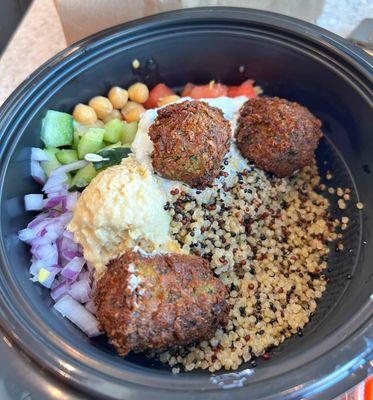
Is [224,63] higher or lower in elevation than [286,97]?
higher

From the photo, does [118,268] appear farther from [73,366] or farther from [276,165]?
[276,165]

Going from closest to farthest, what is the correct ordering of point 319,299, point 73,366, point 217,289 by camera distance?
point 73,366
point 217,289
point 319,299

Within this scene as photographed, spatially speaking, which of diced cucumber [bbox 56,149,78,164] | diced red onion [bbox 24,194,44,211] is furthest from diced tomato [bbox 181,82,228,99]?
diced red onion [bbox 24,194,44,211]

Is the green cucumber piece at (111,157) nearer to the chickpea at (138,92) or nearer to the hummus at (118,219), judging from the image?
the hummus at (118,219)

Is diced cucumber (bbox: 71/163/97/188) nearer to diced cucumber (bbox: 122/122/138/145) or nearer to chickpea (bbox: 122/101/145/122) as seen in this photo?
diced cucumber (bbox: 122/122/138/145)

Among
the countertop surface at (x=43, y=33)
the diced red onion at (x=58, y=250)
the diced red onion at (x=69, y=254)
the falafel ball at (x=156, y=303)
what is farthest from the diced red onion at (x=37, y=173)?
the countertop surface at (x=43, y=33)

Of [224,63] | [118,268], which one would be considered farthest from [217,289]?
[224,63]

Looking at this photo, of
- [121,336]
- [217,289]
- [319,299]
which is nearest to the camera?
[121,336]

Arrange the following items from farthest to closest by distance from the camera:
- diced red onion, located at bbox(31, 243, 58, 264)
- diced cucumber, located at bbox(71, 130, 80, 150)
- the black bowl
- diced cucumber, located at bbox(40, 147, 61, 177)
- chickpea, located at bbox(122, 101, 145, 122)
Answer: chickpea, located at bbox(122, 101, 145, 122), diced cucumber, located at bbox(71, 130, 80, 150), diced cucumber, located at bbox(40, 147, 61, 177), diced red onion, located at bbox(31, 243, 58, 264), the black bowl
